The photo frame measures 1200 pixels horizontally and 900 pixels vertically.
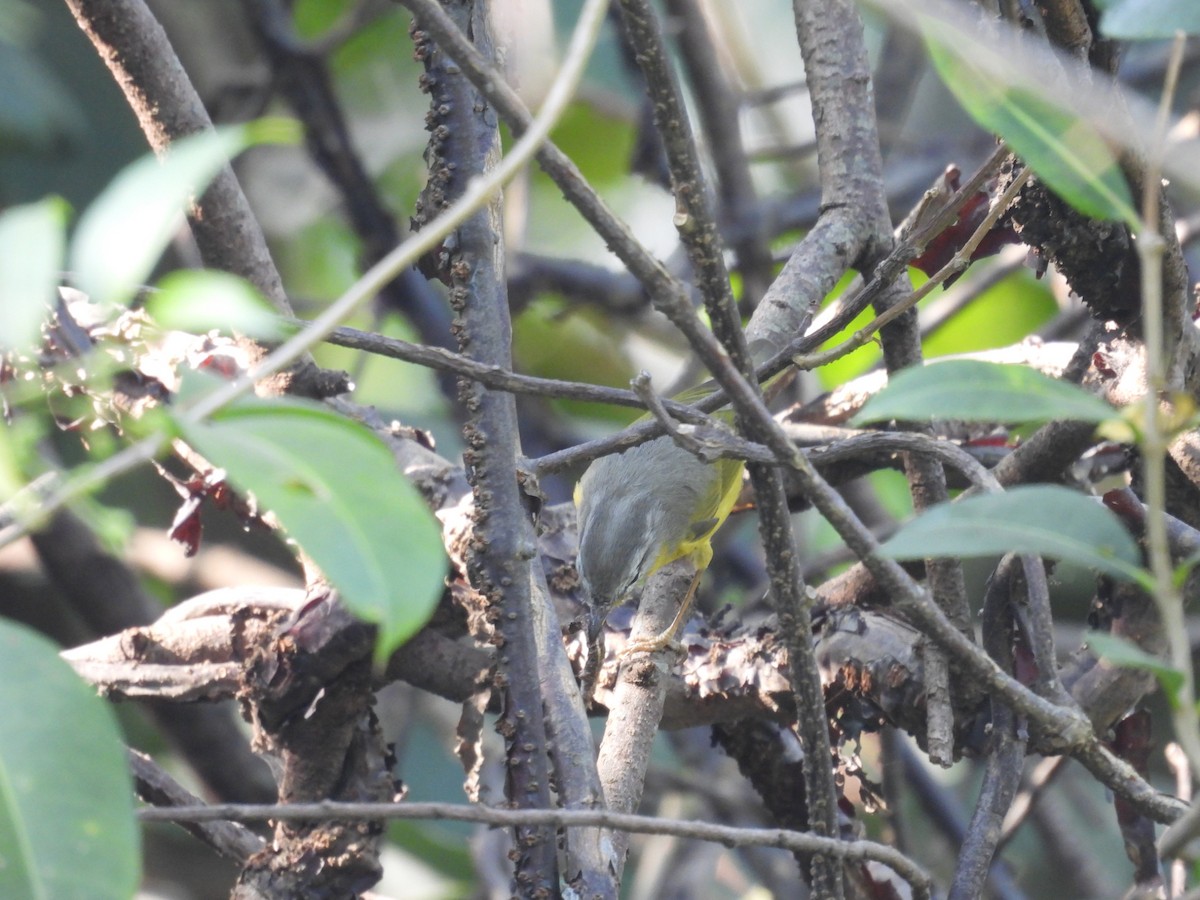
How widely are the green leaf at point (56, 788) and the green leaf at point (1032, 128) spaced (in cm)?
76

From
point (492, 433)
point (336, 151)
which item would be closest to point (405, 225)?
point (336, 151)

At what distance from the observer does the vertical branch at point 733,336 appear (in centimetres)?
106

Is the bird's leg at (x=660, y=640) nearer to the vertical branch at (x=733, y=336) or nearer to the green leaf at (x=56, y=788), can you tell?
the vertical branch at (x=733, y=336)

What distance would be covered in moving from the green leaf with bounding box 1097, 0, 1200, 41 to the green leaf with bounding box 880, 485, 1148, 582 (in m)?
0.34

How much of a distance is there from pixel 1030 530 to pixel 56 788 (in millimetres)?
670

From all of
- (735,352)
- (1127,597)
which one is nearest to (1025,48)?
(735,352)

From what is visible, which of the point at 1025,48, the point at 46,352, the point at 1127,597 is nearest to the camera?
the point at 1025,48

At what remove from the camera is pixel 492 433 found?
1487 mm

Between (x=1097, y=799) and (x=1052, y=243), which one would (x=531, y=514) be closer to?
(x=1052, y=243)

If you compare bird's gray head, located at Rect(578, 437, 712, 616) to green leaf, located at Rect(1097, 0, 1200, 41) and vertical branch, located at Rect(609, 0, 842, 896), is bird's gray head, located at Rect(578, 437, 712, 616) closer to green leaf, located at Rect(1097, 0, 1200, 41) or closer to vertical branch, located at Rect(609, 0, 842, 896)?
vertical branch, located at Rect(609, 0, 842, 896)

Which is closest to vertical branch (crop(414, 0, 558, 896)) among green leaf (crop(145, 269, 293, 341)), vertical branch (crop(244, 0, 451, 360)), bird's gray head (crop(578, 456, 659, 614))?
bird's gray head (crop(578, 456, 659, 614))

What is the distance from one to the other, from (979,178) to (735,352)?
610mm

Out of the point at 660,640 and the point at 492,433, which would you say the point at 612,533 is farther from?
the point at 492,433

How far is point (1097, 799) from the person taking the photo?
458cm
